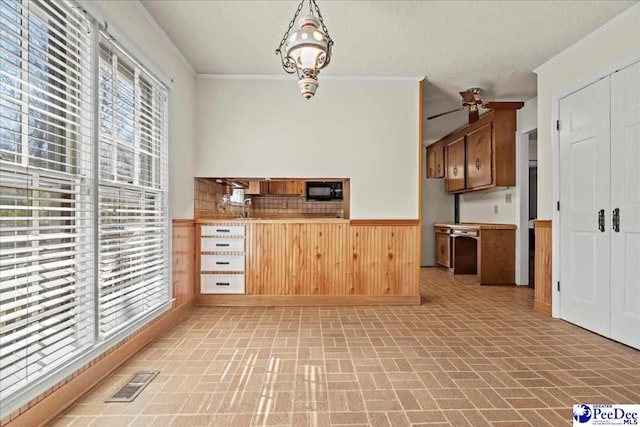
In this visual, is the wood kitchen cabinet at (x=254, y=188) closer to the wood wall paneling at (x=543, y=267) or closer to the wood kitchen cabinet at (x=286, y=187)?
the wood kitchen cabinet at (x=286, y=187)

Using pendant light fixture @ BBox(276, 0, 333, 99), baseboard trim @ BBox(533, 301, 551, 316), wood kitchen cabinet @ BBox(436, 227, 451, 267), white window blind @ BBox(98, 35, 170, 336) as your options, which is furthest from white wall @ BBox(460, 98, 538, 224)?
white window blind @ BBox(98, 35, 170, 336)

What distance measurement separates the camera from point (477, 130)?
203 inches

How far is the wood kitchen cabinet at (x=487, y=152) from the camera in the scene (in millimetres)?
4766

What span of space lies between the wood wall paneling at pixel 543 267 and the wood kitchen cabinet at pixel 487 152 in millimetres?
1417

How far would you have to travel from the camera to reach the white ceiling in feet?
8.19

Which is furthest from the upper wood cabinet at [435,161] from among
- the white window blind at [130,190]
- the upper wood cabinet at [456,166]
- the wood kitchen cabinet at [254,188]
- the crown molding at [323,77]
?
the white window blind at [130,190]

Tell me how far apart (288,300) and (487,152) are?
11.5ft

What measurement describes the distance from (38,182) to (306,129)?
2562 mm

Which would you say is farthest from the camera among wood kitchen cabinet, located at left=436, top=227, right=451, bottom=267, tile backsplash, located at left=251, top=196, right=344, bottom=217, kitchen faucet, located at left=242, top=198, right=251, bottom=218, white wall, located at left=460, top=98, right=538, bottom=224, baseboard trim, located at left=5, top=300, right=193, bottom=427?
wood kitchen cabinet, located at left=436, top=227, right=451, bottom=267

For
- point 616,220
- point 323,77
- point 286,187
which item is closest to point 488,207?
point 616,220

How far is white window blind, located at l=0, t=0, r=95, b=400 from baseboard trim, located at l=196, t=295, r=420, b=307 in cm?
179

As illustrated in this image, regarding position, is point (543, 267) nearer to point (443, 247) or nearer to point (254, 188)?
point (443, 247)

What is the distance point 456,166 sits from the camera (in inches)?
228

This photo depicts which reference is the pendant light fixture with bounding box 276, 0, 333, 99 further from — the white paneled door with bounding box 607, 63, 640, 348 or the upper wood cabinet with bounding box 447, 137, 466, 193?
the upper wood cabinet with bounding box 447, 137, 466, 193
